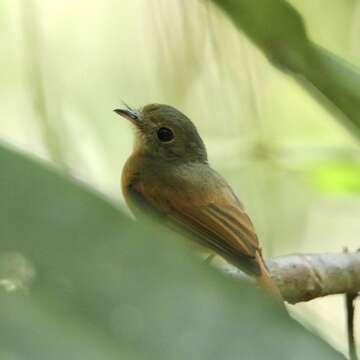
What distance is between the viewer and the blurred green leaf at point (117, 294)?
0.80 ft

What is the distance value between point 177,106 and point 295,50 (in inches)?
89.0

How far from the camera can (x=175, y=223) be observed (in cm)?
212

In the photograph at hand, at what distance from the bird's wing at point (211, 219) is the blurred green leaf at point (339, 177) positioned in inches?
8.1

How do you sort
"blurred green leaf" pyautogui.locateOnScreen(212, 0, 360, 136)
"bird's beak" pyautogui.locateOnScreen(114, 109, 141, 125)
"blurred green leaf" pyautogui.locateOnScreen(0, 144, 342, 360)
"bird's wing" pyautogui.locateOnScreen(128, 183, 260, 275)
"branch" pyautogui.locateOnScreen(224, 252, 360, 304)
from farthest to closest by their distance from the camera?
"bird's beak" pyautogui.locateOnScreen(114, 109, 141, 125)
"bird's wing" pyautogui.locateOnScreen(128, 183, 260, 275)
"branch" pyautogui.locateOnScreen(224, 252, 360, 304)
"blurred green leaf" pyautogui.locateOnScreen(212, 0, 360, 136)
"blurred green leaf" pyautogui.locateOnScreen(0, 144, 342, 360)

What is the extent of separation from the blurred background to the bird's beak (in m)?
0.11

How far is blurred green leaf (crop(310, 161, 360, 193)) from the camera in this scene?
6.09 ft

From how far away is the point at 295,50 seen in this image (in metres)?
0.43

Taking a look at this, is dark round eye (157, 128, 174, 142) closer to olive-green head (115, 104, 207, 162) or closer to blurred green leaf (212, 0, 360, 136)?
olive-green head (115, 104, 207, 162)

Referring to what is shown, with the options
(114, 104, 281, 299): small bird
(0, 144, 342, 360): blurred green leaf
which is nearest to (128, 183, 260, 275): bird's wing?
(114, 104, 281, 299): small bird

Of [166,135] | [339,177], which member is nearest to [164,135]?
[166,135]

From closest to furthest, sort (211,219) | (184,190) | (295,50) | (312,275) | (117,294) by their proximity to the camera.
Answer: (117,294), (295,50), (312,275), (211,219), (184,190)

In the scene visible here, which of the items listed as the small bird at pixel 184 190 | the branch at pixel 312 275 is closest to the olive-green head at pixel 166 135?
the small bird at pixel 184 190

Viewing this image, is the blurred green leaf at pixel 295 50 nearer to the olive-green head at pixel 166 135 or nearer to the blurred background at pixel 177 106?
the blurred background at pixel 177 106

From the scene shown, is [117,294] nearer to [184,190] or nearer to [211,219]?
[211,219]
